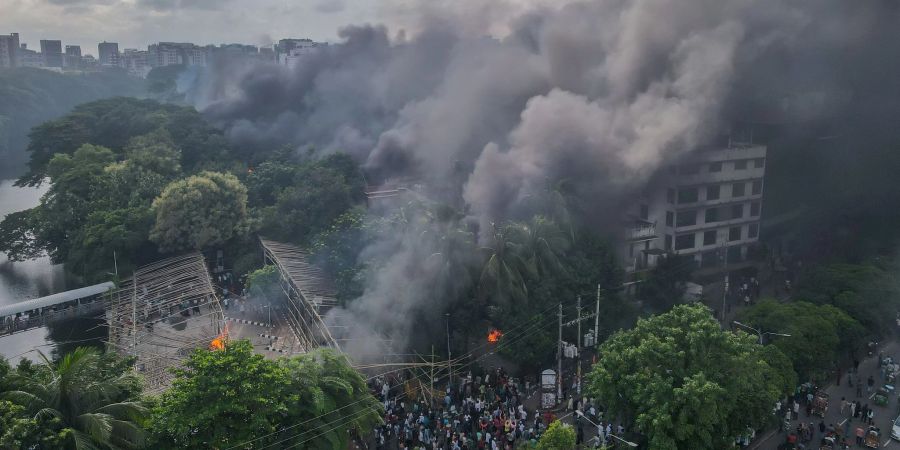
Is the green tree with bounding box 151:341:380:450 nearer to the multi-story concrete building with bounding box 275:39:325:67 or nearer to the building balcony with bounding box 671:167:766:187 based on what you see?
the building balcony with bounding box 671:167:766:187

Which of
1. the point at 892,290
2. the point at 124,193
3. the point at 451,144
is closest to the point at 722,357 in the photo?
the point at 892,290

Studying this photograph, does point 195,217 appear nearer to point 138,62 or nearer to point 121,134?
point 121,134

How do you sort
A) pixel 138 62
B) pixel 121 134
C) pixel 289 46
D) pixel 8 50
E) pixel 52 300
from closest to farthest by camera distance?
pixel 52 300 → pixel 121 134 → pixel 289 46 → pixel 8 50 → pixel 138 62

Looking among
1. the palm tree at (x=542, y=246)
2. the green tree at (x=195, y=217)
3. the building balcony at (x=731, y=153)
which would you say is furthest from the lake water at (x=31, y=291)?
the building balcony at (x=731, y=153)

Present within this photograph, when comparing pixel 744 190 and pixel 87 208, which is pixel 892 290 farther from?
pixel 87 208

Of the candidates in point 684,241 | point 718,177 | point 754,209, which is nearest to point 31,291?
point 684,241

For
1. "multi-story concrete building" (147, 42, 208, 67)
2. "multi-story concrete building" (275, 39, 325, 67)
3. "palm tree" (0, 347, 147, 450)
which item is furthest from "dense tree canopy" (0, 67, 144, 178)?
"palm tree" (0, 347, 147, 450)
